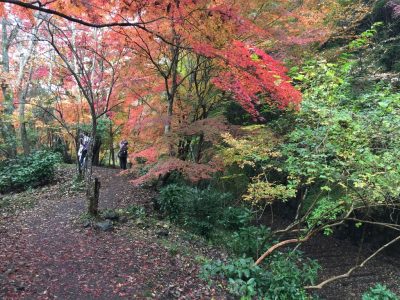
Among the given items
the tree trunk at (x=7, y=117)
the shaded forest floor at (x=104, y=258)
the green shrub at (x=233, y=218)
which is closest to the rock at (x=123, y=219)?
the shaded forest floor at (x=104, y=258)

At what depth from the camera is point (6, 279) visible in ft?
16.0

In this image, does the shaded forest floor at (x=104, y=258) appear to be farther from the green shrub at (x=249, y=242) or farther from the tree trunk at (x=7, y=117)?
the tree trunk at (x=7, y=117)

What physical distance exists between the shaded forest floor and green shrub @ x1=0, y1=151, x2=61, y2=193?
0.92m

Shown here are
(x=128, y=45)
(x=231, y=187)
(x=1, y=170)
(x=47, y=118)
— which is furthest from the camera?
(x=47, y=118)

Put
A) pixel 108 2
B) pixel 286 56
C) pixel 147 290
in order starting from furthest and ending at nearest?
pixel 286 56 → pixel 108 2 → pixel 147 290

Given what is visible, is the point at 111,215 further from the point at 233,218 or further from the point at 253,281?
the point at 253,281

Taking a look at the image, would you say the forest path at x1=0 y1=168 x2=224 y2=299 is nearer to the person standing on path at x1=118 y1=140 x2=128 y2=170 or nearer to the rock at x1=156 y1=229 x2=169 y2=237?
the rock at x1=156 y1=229 x2=169 y2=237

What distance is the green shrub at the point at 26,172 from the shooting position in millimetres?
11750

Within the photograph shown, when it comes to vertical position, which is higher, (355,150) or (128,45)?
(128,45)

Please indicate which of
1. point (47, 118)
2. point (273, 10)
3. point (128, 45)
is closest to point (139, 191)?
point (128, 45)

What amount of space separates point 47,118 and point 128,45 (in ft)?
39.2

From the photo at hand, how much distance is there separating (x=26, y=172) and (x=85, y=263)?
301 inches

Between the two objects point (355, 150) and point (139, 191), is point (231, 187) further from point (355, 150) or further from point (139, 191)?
point (355, 150)

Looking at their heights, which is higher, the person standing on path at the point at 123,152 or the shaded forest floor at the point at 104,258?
the person standing on path at the point at 123,152
